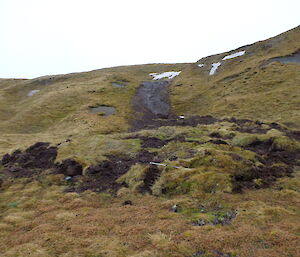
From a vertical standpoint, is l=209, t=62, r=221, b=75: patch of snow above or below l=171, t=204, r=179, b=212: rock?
above

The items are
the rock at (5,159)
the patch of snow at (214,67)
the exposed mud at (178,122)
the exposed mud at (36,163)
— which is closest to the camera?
the exposed mud at (36,163)

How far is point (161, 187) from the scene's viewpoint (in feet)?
67.5

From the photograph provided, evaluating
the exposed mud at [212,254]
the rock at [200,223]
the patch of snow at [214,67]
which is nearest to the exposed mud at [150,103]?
the patch of snow at [214,67]

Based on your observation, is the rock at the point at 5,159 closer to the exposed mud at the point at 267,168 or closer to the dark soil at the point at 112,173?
the dark soil at the point at 112,173

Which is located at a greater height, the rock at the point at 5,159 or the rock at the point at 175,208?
the rock at the point at 5,159

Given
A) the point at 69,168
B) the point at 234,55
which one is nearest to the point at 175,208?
the point at 69,168

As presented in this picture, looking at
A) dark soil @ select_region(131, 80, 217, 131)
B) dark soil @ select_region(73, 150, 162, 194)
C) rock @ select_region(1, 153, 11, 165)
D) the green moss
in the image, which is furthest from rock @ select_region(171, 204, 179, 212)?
dark soil @ select_region(131, 80, 217, 131)

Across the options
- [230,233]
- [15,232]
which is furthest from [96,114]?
[230,233]

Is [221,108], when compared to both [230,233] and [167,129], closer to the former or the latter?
[167,129]

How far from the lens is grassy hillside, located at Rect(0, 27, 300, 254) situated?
500 inches

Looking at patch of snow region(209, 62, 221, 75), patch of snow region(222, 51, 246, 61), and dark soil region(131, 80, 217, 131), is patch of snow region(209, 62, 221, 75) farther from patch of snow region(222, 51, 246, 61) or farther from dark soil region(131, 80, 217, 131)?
dark soil region(131, 80, 217, 131)

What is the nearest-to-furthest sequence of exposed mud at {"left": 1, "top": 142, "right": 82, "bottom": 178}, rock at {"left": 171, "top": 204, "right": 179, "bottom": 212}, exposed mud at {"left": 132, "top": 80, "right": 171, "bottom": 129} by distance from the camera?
rock at {"left": 171, "top": 204, "right": 179, "bottom": 212} < exposed mud at {"left": 1, "top": 142, "right": 82, "bottom": 178} < exposed mud at {"left": 132, "top": 80, "right": 171, "bottom": 129}

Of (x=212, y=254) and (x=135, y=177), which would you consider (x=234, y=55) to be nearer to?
(x=135, y=177)

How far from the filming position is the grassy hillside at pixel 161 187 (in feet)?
41.7
